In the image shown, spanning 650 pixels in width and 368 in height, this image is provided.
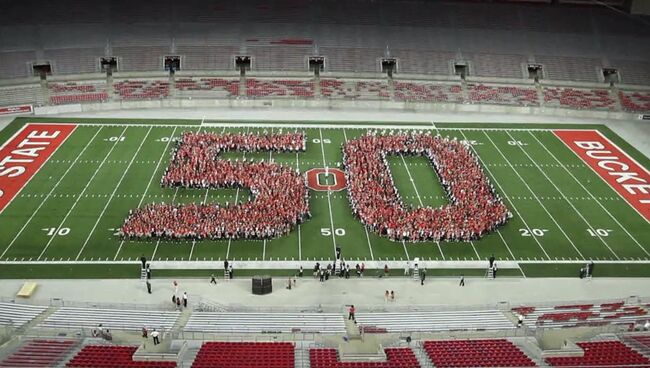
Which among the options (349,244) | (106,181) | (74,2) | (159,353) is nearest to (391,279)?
(349,244)

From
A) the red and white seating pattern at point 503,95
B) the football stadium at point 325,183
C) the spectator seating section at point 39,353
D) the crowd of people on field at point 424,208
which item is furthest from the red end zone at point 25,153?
the red and white seating pattern at point 503,95

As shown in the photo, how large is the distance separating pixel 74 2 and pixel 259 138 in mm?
19734

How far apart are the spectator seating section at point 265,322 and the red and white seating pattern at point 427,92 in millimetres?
23634

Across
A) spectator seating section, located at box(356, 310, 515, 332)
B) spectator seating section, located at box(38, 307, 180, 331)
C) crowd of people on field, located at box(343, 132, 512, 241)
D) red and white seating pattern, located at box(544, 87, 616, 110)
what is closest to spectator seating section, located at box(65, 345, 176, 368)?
spectator seating section, located at box(38, 307, 180, 331)

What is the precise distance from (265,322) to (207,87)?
956 inches

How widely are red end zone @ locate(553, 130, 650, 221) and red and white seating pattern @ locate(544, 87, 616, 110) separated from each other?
3.90 meters

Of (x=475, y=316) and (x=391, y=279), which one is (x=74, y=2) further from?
(x=475, y=316)

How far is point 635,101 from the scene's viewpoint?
4069cm

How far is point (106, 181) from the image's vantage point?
28.4 meters

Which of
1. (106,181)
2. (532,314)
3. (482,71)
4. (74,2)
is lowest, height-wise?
(532,314)

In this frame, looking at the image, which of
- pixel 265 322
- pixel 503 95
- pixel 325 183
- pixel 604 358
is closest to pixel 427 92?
pixel 503 95

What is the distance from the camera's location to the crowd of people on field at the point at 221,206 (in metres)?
24.0

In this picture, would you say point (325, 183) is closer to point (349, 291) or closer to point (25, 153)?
point (349, 291)

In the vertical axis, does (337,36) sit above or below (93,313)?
above
